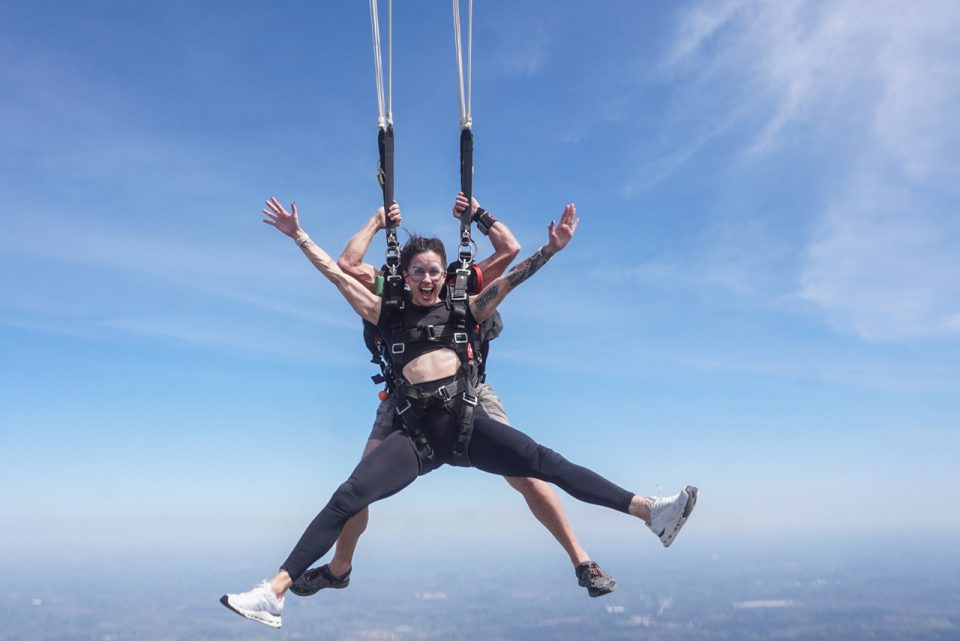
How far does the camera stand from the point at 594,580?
5.29 m

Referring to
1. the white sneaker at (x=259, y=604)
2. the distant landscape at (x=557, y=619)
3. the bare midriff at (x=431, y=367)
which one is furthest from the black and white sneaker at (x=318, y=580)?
the distant landscape at (x=557, y=619)

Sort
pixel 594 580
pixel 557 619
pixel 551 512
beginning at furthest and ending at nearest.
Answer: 1. pixel 557 619
2. pixel 551 512
3. pixel 594 580

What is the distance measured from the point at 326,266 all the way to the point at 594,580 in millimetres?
3156

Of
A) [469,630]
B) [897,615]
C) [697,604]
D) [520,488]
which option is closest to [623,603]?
[697,604]

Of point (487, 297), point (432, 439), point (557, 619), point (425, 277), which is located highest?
point (425, 277)

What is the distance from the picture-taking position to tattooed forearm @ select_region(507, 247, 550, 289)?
5309 mm

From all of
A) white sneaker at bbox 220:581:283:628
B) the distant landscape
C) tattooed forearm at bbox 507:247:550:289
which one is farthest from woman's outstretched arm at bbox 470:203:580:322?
the distant landscape

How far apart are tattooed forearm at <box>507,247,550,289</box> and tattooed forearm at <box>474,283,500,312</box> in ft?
0.40

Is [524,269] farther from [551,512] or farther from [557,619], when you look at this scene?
[557,619]

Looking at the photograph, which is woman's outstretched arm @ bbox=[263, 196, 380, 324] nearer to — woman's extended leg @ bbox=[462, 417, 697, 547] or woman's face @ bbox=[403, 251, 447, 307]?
woman's face @ bbox=[403, 251, 447, 307]

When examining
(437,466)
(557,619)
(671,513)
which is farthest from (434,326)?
(557,619)

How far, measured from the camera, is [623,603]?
19650cm

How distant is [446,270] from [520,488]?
6.50ft

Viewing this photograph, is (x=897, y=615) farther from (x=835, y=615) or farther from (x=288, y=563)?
(x=288, y=563)
